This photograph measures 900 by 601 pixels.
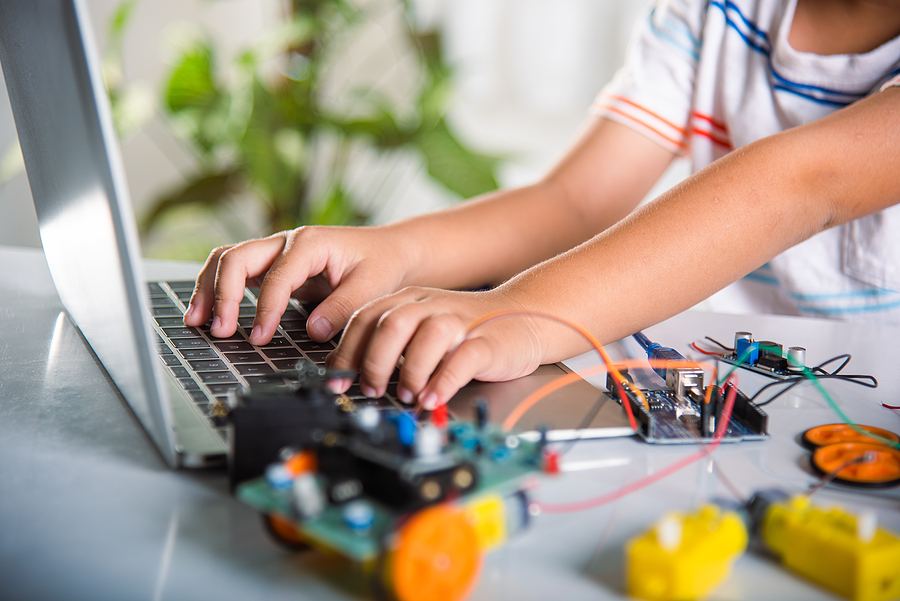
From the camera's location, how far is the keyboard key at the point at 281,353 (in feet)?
1.75

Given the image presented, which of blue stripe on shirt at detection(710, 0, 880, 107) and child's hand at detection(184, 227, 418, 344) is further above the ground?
blue stripe on shirt at detection(710, 0, 880, 107)

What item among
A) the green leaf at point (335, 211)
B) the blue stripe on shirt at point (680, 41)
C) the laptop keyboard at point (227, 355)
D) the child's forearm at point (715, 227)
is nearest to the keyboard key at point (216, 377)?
the laptop keyboard at point (227, 355)

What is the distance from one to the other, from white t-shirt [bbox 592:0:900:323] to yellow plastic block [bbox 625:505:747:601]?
2.05 feet

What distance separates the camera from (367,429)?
10.5 inches

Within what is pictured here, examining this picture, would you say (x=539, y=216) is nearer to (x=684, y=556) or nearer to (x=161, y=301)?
(x=161, y=301)

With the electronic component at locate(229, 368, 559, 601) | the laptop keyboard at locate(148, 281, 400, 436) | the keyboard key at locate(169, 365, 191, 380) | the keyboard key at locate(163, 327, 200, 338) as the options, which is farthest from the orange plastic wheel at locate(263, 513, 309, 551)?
the keyboard key at locate(163, 327, 200, 338)

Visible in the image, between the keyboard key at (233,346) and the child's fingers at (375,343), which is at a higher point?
the child's fingers at (375,343)

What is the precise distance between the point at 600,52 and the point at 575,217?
5.05ft

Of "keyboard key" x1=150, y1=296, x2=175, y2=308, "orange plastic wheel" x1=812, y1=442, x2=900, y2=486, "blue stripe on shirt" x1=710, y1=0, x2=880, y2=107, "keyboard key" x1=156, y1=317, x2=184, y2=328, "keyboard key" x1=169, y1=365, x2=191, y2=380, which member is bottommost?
"keyboard key" x1=150, y1=296, x2=175, y2=308

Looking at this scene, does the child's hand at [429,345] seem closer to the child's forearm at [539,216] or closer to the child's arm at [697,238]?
the child's arm at [697,238]

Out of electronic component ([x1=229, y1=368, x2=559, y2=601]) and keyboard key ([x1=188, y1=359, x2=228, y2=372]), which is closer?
electronic component ([x1=229, y1=368, x2=559, y2=601])

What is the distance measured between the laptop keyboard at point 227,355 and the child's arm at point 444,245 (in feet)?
0.05

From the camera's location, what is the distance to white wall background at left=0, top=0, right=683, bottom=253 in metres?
2.20

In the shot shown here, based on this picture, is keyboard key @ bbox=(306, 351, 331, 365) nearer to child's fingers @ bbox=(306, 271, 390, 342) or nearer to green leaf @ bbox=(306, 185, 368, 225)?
child's fingers @ bbox=(306, 271, 390, 342)
